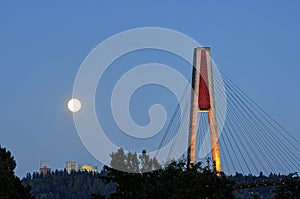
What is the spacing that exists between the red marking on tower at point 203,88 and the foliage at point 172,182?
17159mm

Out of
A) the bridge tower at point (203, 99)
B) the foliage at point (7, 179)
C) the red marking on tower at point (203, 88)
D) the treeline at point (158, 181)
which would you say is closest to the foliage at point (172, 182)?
the treeline at point (158, 181)

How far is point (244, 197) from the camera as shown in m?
196

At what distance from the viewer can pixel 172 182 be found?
4131 cm

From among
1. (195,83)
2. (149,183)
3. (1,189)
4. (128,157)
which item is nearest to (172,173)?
(149,183)

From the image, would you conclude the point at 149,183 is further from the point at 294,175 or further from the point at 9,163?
the point at 294,175

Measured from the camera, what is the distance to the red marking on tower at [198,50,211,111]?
203 ft

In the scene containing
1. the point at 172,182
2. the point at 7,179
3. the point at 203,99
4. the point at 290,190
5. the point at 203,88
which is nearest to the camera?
the point at 172,182

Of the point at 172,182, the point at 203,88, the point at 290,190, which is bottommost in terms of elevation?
the point at 172,182

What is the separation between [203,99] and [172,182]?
71.0ft

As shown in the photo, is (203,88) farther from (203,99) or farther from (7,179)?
(7,179)

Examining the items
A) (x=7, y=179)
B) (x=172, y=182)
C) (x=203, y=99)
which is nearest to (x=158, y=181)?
(x=172, y=182)

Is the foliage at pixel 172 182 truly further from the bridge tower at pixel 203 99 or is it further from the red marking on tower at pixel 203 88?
the red marking on tower at pixel 203 88

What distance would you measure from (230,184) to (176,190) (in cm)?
323

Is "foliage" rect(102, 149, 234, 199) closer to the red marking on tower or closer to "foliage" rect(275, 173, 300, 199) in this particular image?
"foliage" rect(275, 173, 300, 199)
